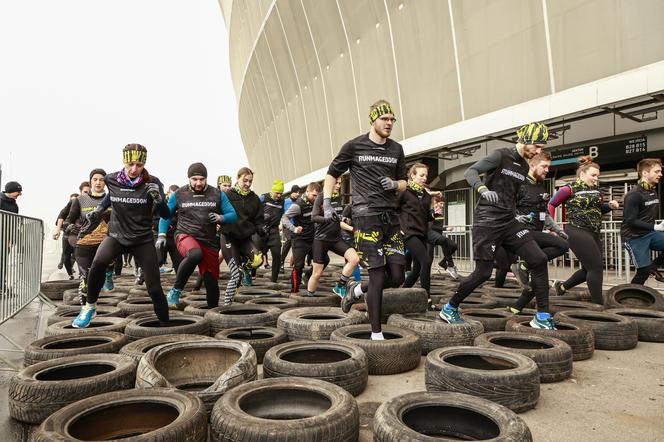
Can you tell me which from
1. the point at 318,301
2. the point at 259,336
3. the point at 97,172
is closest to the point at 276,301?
the point at 318,301

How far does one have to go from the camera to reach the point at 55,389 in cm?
286

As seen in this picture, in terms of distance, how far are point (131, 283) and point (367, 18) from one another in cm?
1439


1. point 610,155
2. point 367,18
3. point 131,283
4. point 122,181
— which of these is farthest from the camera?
point 367,18

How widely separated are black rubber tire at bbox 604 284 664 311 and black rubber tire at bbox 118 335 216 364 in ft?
18.2

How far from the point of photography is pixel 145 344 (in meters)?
3.89

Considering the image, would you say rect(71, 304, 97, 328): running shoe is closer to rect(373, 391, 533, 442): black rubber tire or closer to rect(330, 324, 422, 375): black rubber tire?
rect(330, 324, 422, 375): black rubber tire

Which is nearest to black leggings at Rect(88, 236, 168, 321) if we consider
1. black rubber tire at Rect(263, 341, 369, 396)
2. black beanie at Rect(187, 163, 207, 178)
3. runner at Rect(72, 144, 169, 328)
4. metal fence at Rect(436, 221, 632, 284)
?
runner at Rect(72, 144, 169, 328)

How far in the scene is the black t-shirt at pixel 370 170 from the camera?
4.42 metres

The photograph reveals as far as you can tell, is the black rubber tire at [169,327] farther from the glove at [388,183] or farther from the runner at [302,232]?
the runner at [302,232]

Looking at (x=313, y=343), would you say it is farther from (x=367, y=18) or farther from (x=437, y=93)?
(x=367, y=18)

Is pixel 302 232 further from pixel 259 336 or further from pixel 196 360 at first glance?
pixel 196 360

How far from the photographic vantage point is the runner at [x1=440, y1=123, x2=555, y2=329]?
4762 mm

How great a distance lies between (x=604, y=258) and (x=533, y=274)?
8.07m

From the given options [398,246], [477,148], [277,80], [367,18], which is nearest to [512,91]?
[477,148]
